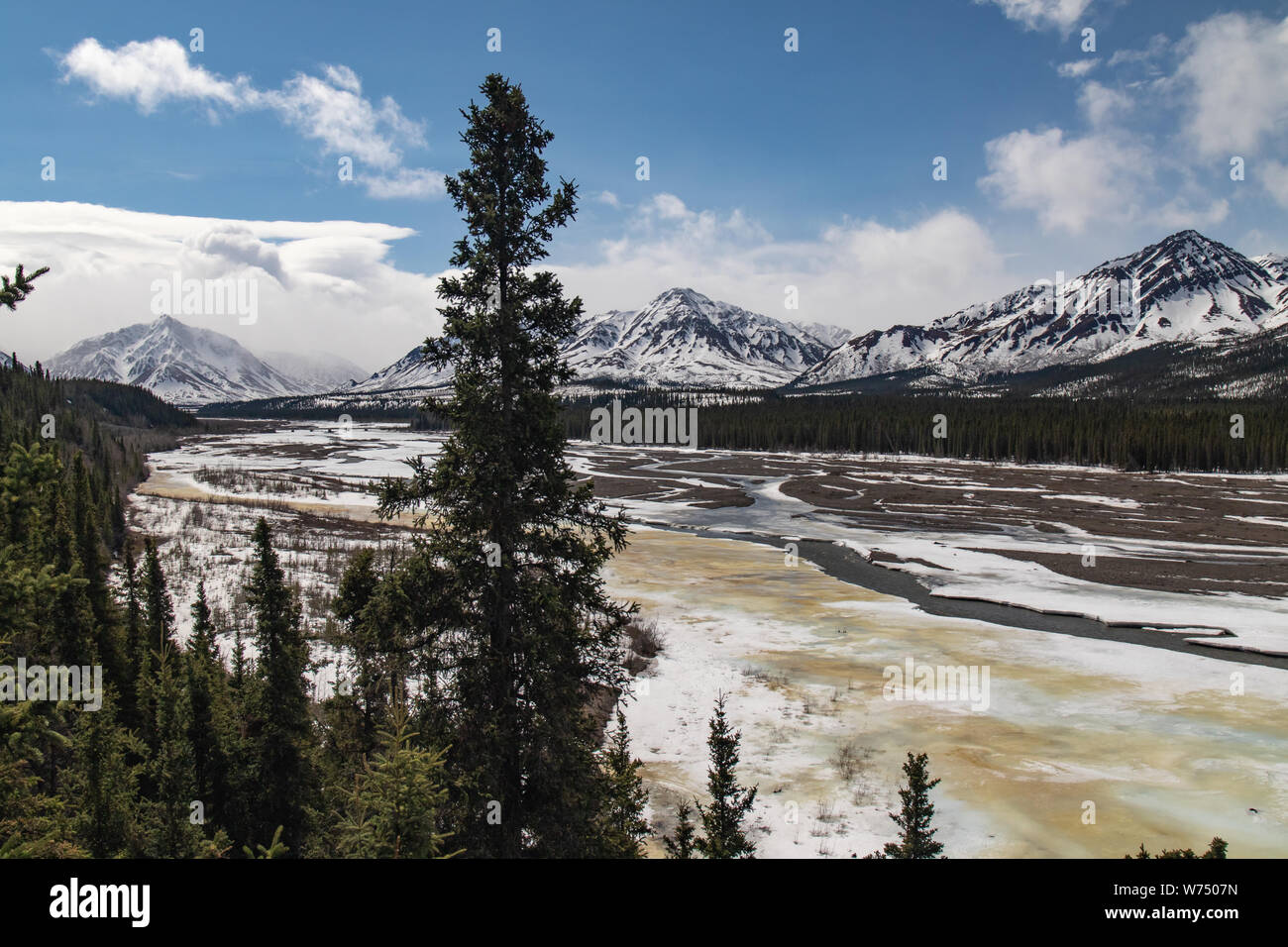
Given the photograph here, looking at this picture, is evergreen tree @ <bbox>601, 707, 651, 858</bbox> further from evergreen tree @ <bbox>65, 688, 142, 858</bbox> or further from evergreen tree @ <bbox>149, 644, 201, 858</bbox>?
evergreen tree @ <bbox>65, 688, 142, 858</bbox>

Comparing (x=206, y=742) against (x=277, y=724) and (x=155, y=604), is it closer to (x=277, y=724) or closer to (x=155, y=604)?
(x=277, y=724)

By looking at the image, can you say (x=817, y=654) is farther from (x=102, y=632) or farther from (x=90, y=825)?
(x=102, y=632)

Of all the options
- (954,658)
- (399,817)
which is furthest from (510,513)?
(954,658)

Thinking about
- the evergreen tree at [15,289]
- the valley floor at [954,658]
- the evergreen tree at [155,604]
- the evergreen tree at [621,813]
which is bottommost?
the valley floor at [954,658]

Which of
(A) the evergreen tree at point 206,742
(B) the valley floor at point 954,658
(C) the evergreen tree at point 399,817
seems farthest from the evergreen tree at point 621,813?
(A) the evergreen tree at point 206,742

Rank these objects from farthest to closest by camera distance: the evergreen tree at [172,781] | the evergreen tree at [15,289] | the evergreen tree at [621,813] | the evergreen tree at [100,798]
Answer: the evergreen tree at [100,798]
the evergreen tree at [621,813]
the evergreen tree at [172,781]
the evergreen tree at [15,289]

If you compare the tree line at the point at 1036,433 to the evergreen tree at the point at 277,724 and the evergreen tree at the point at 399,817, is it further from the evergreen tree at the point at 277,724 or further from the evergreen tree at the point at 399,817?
the evergreen tree at the point at 399,817
